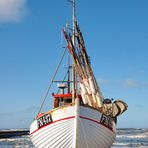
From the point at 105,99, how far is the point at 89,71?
135 inches

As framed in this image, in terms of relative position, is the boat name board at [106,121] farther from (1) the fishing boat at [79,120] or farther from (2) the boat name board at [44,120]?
(2) the boat name board at [44,120]

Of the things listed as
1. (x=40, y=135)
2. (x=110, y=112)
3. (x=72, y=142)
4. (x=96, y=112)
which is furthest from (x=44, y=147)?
(x=110, y=112)

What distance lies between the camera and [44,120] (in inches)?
1039

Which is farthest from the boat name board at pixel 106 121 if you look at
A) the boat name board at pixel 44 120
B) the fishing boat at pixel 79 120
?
the boat name board at pixel 44 120

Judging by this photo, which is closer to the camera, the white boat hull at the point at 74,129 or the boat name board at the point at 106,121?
the white boat hull at the point at 74,129

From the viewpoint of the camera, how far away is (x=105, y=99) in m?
32.6

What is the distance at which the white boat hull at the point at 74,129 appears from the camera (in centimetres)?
2464

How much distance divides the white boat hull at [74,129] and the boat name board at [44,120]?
140 millimetres

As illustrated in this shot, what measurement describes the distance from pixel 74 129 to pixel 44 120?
286 centimetres

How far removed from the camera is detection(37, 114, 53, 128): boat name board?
1021 inches

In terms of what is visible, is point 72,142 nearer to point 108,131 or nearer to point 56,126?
point 56,126

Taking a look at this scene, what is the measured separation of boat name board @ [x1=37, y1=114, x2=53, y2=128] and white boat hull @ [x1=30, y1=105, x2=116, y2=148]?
0.14m

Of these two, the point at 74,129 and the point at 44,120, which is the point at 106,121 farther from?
the point at 44,120

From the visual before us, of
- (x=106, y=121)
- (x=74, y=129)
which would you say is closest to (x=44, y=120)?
(x=74, y=129)
